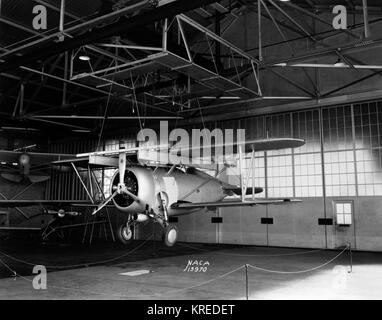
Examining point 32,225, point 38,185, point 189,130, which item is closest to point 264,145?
point 189,130

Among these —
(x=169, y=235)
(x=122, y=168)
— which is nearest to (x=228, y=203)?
(x=169, y=235)

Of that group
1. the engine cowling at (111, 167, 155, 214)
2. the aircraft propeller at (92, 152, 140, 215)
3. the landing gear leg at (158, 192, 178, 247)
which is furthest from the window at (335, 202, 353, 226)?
the aircraft propeller at (92, 152, 140, 215)

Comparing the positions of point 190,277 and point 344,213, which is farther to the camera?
point 344,213

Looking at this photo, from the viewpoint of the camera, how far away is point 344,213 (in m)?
17.2

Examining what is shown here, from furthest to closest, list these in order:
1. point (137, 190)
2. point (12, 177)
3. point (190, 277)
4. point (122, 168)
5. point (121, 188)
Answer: point (12, 177)
point (137, 190)
point (122, 168)
point (121, 188)
point (190, 277)

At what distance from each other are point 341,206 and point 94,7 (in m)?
12.5

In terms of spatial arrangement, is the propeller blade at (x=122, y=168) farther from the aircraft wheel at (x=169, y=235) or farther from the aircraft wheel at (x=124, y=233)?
the aircraft wheel at (x=169, y=235)

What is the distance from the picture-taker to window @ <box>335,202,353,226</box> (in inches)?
671

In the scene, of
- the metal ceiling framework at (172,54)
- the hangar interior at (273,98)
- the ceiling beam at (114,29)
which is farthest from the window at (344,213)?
the ceiling beam at (114,29)

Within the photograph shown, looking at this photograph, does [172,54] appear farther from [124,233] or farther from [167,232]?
[124,233]

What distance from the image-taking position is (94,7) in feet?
45.9

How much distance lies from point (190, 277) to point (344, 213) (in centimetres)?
941

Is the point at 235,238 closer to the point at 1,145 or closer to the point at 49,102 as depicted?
the point at 49,102
